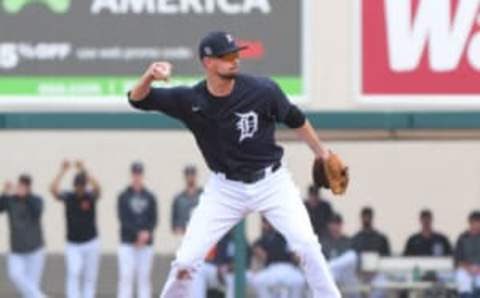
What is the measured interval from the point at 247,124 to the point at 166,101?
0.43 metres

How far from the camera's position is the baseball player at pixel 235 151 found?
8898 millimetres

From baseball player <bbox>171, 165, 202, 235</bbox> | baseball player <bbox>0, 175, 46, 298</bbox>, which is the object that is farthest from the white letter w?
baseball player <bbox>0, 175, 46, 298</bbox>

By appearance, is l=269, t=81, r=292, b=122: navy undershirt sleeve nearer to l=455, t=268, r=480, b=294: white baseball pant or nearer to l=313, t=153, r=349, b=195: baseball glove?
l=313, t=153, r=349, b=195: baseball glove

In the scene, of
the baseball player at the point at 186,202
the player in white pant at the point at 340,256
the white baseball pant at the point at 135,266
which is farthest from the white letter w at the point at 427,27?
the white baseball pant at the point at 135,266

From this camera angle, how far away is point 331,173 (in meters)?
9.29

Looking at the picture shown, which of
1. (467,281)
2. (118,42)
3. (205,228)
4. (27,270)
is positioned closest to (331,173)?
(205,228)

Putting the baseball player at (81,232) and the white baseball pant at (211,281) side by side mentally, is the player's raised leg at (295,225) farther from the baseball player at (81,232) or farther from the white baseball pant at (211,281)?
the baseball player at (81,232)

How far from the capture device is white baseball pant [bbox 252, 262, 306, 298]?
620 inches

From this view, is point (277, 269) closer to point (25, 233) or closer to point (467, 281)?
point (467, 281)

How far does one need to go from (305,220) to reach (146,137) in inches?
492

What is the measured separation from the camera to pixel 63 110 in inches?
578

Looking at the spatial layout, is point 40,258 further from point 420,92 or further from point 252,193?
point 252,193

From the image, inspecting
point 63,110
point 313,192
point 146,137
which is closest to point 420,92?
point 313,192

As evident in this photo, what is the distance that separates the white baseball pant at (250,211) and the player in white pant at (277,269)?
21.8ft
